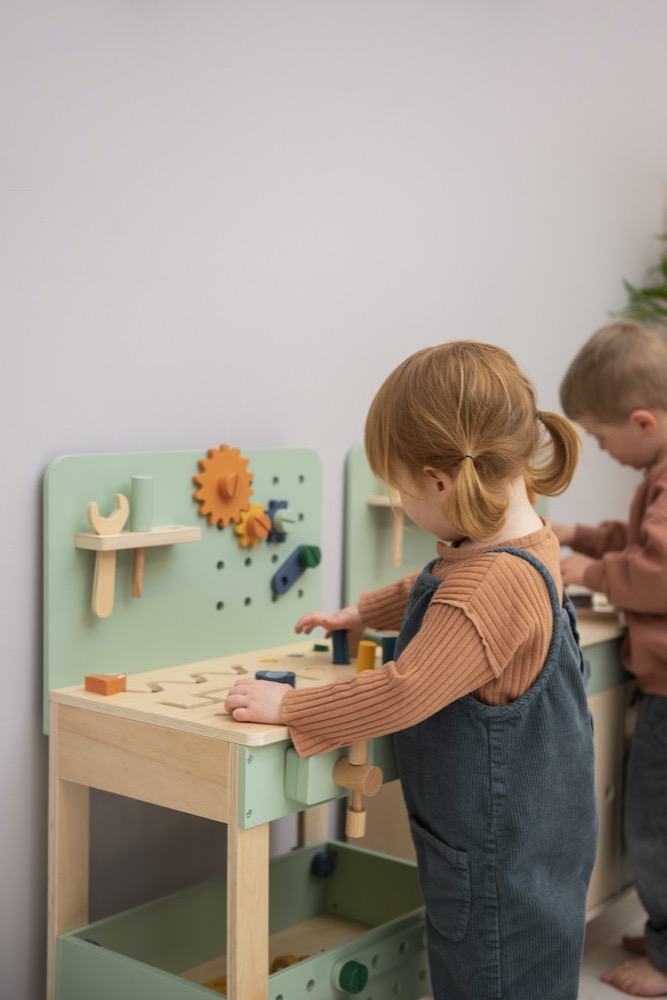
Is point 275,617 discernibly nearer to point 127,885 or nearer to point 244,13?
point 127,885

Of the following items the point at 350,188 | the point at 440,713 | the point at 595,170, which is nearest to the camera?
the point at 440,713

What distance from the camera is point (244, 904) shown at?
1.21m

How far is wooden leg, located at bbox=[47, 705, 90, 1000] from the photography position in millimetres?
1399

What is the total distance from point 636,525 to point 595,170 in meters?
0.96

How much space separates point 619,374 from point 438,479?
61 cm

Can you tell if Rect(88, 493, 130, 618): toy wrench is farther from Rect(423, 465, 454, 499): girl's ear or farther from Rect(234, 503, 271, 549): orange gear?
Rect(423, 465, 454, 499): girl's ear

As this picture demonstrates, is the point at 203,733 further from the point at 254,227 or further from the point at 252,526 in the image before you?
the point at 254,227

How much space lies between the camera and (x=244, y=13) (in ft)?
5.36

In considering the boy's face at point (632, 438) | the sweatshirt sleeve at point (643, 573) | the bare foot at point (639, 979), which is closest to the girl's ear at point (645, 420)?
the boy's face at point (632, 438)

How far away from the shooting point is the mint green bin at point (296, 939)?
1320mm

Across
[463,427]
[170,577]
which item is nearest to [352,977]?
[170,577]

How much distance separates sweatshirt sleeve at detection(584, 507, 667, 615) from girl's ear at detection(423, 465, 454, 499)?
1.75 feet

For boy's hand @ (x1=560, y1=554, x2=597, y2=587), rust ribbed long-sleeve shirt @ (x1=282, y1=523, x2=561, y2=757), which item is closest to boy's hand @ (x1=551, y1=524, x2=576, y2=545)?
boy's hand @ (x1=560, y1=554, x2=597, y2=587)

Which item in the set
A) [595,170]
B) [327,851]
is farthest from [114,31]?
[595,170]
